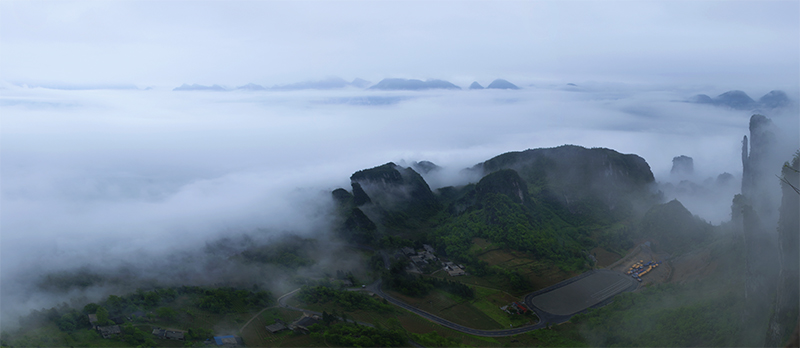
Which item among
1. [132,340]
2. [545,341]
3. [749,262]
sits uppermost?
[749,262]

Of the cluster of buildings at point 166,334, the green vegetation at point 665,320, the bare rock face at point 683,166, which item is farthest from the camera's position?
the bare rock face at point 683,166

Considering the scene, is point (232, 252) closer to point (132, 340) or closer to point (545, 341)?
point (132, 340)

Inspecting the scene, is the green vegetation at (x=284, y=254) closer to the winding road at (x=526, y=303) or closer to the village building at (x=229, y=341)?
the winding road at (x=526, y=303)

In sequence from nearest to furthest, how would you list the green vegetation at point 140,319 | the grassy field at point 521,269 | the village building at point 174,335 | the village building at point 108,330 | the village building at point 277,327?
the green vegetation at point 140,319, the village building at point 108,330, the village building at point 174,335, the village building at point 277,327, the grassy field at point 521,269

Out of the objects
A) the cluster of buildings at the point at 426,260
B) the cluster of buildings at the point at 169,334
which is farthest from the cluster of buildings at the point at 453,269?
the cluster of buildings at the point at 169,334

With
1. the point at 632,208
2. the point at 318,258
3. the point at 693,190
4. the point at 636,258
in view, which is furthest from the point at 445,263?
the point at 693,190

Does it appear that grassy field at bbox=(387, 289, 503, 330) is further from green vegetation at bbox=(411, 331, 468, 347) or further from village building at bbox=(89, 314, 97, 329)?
village building at bbox=(89, 314, 97, 329)

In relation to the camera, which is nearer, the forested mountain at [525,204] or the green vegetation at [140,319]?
the green vegetation at [140,319]

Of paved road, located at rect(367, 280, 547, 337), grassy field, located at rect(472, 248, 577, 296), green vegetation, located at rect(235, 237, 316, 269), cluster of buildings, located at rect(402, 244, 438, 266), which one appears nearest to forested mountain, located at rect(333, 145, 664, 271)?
grassy field, located at rect(472, 248, 577, 296)
